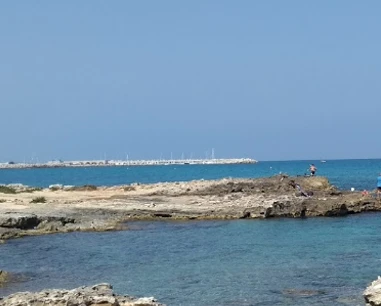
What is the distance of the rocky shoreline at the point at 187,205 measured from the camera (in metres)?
34.7

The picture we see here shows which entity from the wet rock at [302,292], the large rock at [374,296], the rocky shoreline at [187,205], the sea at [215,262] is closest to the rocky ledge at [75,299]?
the sea at [215,262]

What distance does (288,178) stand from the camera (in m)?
49.2

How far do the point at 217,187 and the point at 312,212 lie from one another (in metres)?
11.7

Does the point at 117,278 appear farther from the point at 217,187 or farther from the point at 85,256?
the point at 217,187

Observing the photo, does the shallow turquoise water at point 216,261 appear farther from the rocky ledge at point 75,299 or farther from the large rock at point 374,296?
the rocky ledge at point 75,299

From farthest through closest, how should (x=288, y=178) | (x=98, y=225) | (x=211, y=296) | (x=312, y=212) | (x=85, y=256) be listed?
(x=288, y=178) < (x=312, y=212) < (x=98, y=225) < (x=85, y=256) < (x=211, y=296)

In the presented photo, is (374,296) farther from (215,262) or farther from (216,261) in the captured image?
(216,261)

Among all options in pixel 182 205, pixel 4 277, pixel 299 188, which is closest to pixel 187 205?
pixel 182 205

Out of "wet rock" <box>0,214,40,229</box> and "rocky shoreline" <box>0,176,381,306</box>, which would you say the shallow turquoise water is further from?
"rocky shoreline" <box>0,176,381,306</box>

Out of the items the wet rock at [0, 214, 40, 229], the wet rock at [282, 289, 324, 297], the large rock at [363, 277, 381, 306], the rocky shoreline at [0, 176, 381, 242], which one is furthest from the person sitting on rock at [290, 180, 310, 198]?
the large rock at [363, 277, 381, 306]

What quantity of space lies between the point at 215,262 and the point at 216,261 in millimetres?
239

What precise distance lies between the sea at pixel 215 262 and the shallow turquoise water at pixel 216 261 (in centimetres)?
3

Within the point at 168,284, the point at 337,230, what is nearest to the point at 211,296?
the point at 168,284

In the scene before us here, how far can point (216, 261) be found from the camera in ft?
77.6
